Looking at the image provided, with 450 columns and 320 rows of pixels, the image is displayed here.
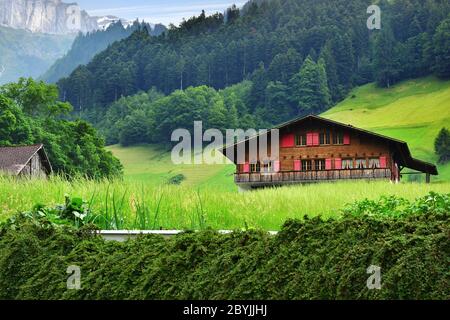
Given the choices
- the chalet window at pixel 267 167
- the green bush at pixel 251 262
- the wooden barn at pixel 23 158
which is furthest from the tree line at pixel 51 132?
the green bush at pixel 251 262

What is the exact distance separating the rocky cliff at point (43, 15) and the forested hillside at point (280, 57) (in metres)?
14.9

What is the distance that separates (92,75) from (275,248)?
125 meters

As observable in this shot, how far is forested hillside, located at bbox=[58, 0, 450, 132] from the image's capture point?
111750mm

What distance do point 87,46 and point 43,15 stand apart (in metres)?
27.3

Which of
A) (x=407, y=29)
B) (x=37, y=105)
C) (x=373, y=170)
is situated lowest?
(x=373, y=170)

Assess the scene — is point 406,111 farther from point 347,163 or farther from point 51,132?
point 51,132

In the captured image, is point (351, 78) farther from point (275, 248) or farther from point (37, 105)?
point (275, 248)

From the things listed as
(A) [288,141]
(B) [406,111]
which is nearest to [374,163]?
(A) [288,141]

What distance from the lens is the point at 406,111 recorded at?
102 meters

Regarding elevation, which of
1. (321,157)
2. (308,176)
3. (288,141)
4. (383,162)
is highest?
(288,141)

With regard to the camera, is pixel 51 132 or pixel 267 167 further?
pixel 51 132

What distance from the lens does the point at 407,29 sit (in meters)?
125

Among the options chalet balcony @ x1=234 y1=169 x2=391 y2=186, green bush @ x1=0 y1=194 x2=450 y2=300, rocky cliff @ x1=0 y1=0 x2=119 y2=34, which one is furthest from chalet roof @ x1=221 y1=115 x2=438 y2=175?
rocky cliff @ x1=0 y1=0 x2=119 y2=34
